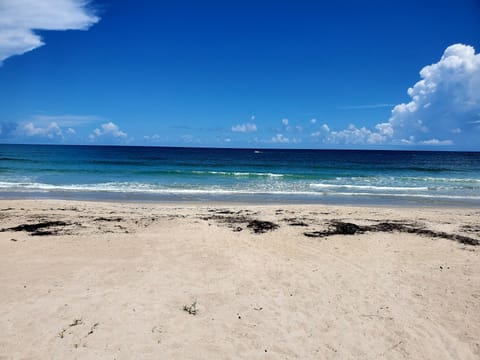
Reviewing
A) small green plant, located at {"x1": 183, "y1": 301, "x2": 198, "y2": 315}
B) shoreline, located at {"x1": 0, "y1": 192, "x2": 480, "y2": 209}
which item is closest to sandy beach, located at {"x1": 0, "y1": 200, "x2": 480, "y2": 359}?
small green plant, located at {"x1": 183, "y1": 301, "x2": 198, "y2": 315}

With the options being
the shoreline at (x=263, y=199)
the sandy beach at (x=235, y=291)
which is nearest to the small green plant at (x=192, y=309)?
the sandy beach at (x=235, y=291)

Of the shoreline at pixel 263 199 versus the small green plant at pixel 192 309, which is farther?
the shoreline at pixel 263 199

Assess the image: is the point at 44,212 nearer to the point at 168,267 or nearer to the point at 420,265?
the point at 168,267

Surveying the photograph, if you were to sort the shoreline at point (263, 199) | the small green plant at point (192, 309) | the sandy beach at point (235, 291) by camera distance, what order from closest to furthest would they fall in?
the sandy beach at point (235, 291) < the small green plant at point (192, 309) < the shoreline at point (263, 199)

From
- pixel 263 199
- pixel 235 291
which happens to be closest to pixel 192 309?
pixel 235 291

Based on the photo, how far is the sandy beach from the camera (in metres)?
4.36

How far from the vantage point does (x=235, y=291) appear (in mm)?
5914

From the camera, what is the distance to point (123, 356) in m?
4.05

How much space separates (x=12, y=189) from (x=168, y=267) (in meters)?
17.9

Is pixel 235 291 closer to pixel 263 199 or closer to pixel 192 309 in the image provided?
pixel 192 309

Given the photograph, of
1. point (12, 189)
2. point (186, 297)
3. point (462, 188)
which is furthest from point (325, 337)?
point (462, 188)

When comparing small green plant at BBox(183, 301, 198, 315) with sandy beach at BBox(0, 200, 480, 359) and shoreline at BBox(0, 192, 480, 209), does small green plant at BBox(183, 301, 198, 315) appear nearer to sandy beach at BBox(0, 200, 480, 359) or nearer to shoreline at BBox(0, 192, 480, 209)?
sandy beach at BBox(0, 200, 480, 359)

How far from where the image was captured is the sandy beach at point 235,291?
436cm

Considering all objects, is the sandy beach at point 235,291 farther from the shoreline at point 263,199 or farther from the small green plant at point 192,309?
the shoreline at point 263,199
